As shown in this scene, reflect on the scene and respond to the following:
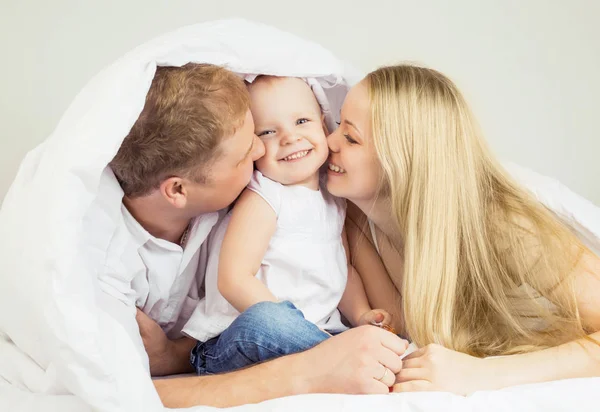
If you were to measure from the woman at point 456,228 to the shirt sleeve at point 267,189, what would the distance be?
103 millimetres

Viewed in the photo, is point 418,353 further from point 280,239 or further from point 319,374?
point 280,239

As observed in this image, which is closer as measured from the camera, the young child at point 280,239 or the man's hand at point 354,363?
the man's hand at point 354,363

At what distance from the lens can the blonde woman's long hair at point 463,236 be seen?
51.3 inches

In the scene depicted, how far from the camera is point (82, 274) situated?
3.59ft

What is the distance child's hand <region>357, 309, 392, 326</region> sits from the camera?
146cm

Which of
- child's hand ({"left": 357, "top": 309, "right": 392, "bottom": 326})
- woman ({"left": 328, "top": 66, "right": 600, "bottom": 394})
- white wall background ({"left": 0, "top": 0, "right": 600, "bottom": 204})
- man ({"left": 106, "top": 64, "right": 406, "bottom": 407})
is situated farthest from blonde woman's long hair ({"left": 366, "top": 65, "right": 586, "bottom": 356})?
white wall background ({"left": 0, "top": 0, "right": 600, "bottom": 204})

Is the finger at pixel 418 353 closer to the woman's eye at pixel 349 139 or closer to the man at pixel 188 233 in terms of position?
the man at pixel 188 233

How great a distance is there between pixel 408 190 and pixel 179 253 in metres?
0.45

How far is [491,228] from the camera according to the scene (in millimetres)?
1364

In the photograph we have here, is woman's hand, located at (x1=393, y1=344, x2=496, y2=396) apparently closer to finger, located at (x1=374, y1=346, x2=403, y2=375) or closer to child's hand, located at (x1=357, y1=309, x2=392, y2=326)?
finger, located at (x1=374, y1=346, x2=403, y2=375)

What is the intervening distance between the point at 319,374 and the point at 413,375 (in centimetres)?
14

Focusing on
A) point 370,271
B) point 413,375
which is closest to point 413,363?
point 413,375

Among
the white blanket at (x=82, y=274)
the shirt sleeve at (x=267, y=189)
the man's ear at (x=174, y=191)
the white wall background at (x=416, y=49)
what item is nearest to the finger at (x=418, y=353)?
the white blanket at (x=82, y=274)

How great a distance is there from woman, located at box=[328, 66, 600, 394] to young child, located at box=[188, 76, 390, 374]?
0.07m
